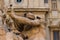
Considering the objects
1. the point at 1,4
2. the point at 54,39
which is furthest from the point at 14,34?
the point at 54,39

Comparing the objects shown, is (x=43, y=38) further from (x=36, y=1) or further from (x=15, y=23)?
(x=36, y=1)

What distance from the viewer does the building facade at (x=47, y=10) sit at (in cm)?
1702

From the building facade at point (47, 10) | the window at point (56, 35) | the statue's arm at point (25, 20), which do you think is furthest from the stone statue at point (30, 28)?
the window at point (56, 35)

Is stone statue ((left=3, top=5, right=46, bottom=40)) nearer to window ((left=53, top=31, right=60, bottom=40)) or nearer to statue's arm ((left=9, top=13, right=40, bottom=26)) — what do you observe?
statue's arm ((left=9, top=13, right=40, bottom=26))

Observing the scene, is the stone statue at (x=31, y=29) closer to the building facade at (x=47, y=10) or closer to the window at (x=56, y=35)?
the building facade at (x=47, y=10)

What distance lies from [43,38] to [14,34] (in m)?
0.76

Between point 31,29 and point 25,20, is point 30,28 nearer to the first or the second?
point 31,29

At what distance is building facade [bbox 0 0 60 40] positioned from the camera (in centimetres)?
1702

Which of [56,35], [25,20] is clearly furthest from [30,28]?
[56,35]

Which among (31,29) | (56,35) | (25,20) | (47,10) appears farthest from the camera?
(47,10)

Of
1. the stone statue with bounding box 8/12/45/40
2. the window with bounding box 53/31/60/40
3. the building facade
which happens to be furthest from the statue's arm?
the window with bounding box 53/31/60/40

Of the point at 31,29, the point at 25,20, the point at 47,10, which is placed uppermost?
the point at 25,20

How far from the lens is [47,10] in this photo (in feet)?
56.3

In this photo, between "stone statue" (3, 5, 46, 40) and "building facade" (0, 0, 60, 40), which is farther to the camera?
"building facade" (0, 0, 60, 40)
